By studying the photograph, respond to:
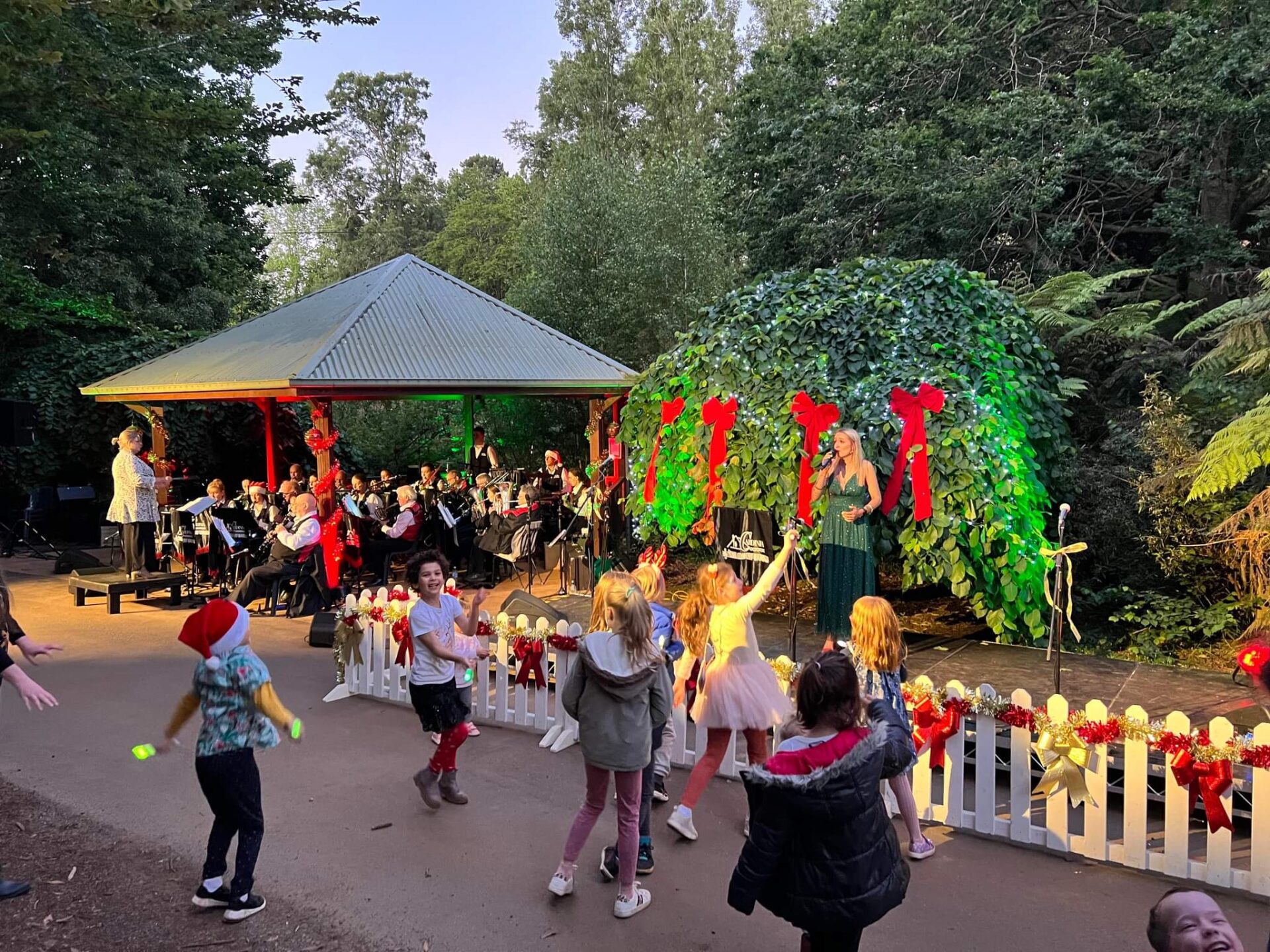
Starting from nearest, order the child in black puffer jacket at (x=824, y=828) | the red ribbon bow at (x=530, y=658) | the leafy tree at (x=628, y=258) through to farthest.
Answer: the child in black puffer jacket at (x=824, y=828) < the red ribbon bow at (x=530, y=658) < the leafy tree at (x=628, y=258)

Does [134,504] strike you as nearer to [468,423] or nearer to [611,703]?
[468,423]

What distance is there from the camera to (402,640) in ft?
22.0

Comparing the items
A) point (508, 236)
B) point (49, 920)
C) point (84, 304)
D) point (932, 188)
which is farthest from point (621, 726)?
point (508, 236)

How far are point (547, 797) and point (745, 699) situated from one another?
142 centimetres

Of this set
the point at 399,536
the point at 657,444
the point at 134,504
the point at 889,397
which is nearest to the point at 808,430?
the point at 889,397

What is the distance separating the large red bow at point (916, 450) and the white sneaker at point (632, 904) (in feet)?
13.4

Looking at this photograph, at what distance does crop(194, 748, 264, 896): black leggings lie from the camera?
12.3ft

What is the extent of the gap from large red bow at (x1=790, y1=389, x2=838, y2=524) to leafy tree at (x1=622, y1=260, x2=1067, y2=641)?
105 millimetres

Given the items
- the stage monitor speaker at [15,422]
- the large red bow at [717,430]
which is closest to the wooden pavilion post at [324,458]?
the stage monitor speaker at [15,422]

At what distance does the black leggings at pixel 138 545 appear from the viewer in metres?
11.2

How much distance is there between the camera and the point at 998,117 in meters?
13.4

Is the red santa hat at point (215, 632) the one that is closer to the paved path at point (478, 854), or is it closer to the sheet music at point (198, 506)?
the paved path at point (478, 854)

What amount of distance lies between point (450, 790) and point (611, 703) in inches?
69.7

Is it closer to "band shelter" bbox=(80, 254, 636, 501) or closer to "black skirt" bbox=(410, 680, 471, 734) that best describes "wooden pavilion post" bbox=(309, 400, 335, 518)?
"band shelter" bbox=(80, 254, 636, 501)
